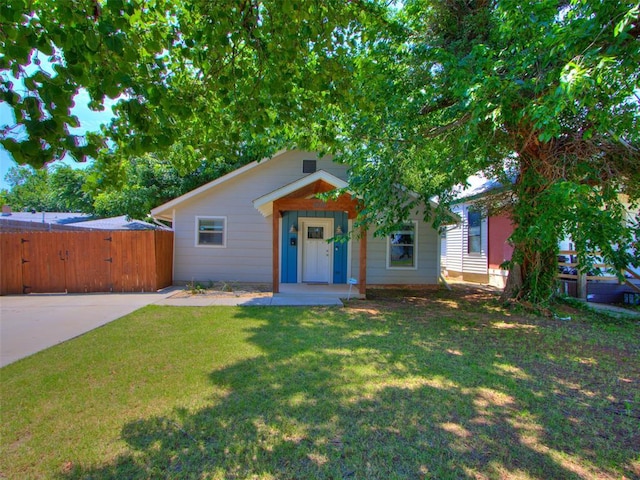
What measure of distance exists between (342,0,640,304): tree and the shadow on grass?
7.98 ft

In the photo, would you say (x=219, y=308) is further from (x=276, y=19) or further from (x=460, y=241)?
(x=460, y=241)

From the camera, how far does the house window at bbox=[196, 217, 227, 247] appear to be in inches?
436

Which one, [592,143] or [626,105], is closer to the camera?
[626,105]

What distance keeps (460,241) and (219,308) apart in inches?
432

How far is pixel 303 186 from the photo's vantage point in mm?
9000

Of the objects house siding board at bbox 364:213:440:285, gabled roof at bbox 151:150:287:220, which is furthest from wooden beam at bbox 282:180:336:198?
house siding board at bbox 364:213:440:285

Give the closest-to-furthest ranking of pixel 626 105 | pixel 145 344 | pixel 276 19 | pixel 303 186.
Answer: pixel 276 19 → pixel 145 344 → pixel 626 105 → pixel 303 186

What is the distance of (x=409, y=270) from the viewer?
1135 cm

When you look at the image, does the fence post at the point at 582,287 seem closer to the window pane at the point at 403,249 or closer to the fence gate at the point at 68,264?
the window pane at the point at 403,249

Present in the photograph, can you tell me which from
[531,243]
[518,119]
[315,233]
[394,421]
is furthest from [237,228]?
[394,421]

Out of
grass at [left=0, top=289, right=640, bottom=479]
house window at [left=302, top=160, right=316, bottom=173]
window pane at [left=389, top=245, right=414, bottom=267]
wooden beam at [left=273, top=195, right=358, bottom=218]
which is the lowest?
grass at [left=0, top=289, right=640, bottom=479]

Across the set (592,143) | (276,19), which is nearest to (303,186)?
(276,19)

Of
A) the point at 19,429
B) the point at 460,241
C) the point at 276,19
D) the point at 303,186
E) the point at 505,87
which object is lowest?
the point at 19,429

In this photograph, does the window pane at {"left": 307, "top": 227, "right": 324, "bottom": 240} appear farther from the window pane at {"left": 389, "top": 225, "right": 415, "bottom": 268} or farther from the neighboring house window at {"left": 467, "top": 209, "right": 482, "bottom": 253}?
the neighboring house window at {"left": 467, "top": 209, "right": 482, "bottom": 253}
